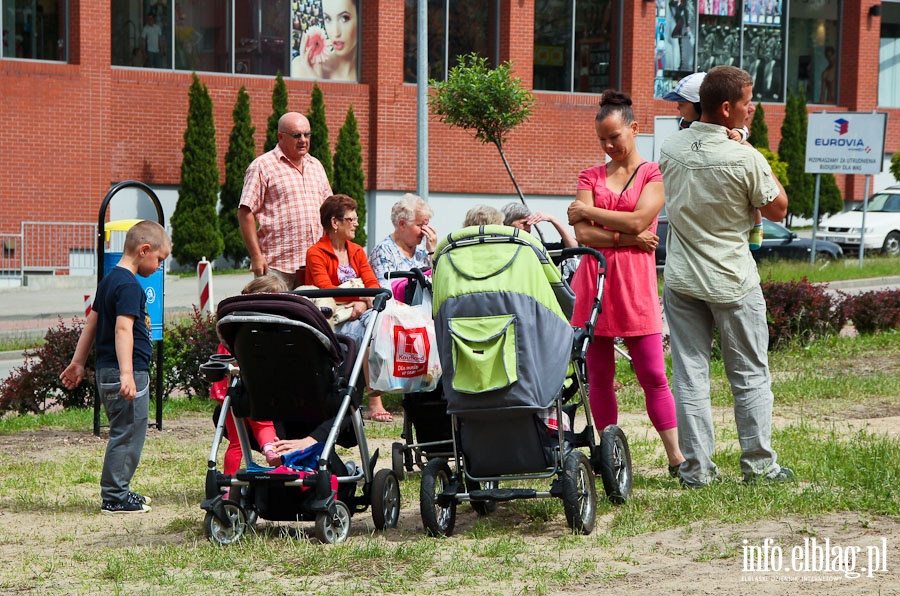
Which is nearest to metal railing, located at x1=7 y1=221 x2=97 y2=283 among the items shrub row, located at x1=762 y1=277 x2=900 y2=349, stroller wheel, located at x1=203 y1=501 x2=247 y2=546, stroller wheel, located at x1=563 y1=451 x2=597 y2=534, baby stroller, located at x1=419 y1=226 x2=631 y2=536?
shrub row, located at x1=762 y1=277 x2=900 y2=349

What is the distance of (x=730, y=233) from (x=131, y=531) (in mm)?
3499

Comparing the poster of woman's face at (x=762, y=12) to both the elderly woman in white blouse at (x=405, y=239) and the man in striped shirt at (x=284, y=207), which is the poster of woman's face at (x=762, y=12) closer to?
the elderly woman in white blouse at (x=405, y=239)

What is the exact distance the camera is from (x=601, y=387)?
699cm

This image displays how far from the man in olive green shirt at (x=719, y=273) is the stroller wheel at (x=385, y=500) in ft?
5.21

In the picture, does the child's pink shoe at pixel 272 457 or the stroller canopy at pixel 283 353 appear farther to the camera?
the child's pink shoe at pixel 272 457

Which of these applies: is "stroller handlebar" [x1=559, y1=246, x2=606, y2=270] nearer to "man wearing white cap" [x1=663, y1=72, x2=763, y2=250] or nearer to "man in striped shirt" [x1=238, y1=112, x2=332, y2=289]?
"man wearing white cap" [x1=663, y1=72, x2=763, y2=250]

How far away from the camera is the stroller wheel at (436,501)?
18.8 ft

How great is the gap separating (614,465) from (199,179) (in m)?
23.8

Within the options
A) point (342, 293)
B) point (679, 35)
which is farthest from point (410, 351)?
point (679, 35)

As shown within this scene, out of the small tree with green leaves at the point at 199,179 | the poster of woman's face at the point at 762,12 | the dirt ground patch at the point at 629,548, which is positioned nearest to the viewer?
the dirt ground patch at the point at 629,548

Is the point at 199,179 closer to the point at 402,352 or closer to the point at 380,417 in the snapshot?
the point at 380,417

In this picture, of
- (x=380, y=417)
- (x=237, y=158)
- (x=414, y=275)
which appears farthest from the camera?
(x=237, y=158)

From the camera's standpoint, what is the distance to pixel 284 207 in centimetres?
848

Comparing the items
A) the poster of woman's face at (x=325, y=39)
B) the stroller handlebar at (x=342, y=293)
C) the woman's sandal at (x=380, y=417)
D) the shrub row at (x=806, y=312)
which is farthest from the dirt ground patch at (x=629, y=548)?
the poster of woman's face at (x=325, y=39)
